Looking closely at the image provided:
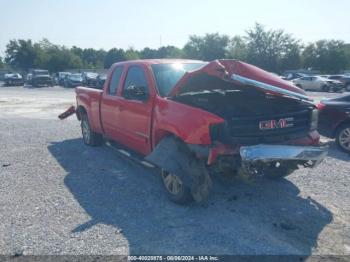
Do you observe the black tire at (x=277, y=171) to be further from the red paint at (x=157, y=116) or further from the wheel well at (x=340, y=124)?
the wheel well at (x=340, y=124)

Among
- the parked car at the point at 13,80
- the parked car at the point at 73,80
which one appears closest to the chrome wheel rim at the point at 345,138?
the parked car at the point at 73,80

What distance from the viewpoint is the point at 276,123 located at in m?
4.62

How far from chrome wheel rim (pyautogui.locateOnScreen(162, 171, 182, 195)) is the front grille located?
1.02 m

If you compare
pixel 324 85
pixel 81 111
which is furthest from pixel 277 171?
pixel 324 85

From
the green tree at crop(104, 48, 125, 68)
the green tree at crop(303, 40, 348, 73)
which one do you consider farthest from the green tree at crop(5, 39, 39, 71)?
the green tree at crop(303, 40, 348, 73)

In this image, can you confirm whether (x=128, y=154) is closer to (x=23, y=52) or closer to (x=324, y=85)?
(x=324, y=85)

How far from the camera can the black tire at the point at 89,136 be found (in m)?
8.40

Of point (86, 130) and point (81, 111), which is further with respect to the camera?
point (81, 111)

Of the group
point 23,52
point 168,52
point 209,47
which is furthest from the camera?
point 168,52

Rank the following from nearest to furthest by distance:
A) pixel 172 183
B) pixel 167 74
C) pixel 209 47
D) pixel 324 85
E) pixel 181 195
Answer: pixel 181 195 < pixel 172 183 < pixel 167 74 < pixel 324 85 < pixel 209 47

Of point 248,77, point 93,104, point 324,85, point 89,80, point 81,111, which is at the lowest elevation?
point 324,85

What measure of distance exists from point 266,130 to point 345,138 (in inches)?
164

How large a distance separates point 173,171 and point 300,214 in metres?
1.68

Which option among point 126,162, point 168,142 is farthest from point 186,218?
point 126,162
